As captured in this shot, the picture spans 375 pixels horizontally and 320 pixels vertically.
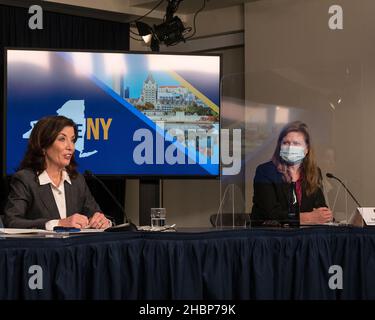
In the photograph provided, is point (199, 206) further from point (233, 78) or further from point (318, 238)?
point (318, 238)

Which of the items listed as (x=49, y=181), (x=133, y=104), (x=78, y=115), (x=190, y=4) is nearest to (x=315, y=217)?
(x=49, y=181)

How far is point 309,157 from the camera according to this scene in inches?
147

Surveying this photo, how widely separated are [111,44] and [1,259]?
445 cm

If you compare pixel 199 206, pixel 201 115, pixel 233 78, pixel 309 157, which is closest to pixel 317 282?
pixel 309 157

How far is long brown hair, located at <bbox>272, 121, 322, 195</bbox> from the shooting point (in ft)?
12.1

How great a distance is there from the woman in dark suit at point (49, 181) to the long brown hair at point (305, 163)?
979 millimetres

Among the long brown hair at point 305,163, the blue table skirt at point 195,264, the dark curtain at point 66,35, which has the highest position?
the dark curtain at point 66,35

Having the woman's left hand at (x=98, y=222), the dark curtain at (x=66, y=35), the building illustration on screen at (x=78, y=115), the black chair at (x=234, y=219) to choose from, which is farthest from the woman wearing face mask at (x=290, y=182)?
the dark curtain at (x=66, y=35)

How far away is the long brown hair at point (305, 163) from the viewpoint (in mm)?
3691

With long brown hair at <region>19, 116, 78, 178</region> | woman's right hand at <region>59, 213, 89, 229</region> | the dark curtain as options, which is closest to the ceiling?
the dark curtain

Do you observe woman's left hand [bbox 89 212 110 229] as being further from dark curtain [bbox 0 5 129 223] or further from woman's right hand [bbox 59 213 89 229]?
dark curtain [bbox 0 5 129 223]

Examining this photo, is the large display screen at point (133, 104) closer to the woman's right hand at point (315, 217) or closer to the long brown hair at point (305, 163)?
the long brown hair at point (305, 163)

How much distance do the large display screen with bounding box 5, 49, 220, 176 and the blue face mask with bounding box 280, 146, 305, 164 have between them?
1.81 metres

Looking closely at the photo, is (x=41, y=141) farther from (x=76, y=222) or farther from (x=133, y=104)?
(x=133, y=104)
